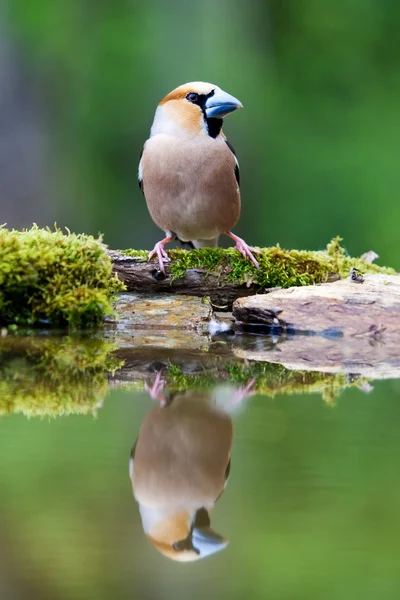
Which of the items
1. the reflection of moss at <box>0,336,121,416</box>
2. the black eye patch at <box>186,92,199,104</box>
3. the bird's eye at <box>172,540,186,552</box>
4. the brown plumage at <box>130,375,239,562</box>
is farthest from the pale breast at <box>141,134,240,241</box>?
the bird's eye at <box>172,540,186,552</box>

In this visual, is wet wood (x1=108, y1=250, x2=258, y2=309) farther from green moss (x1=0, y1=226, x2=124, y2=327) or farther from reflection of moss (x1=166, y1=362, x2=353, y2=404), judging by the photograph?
reflection of moss (x1=166, y1=362, x2=353, y2=404)

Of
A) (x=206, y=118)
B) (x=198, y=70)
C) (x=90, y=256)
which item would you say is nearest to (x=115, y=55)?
(x=198, y=70)

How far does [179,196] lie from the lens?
529 centimetres

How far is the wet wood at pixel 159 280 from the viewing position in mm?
4977

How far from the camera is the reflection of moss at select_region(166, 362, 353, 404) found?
3.06 metres

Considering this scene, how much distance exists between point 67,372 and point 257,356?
3.00 ft

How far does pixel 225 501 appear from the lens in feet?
6.15

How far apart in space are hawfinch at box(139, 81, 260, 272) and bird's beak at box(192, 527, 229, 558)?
3409 mm

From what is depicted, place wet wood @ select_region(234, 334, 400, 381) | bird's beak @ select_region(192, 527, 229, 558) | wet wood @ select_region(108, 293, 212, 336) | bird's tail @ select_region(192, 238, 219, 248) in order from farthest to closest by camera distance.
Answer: bird's tail @ select_region(192, 238, 219, 248), wet wood @ select_region(108, 293, 212, 336), wet wood @ select_region(234, 334, 400, 381), bird's beak @ select_region(192, 527, 229, 558)

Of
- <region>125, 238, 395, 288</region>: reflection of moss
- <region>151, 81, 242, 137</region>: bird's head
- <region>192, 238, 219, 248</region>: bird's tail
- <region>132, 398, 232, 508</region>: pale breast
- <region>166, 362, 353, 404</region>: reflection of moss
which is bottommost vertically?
<region>192, 238, 219, 248</region>: bird's tail

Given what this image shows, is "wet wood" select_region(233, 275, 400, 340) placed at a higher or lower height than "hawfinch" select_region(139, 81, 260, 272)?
lower

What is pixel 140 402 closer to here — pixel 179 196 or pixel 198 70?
pixel 179 196

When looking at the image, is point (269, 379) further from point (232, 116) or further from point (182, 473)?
point (232, 116)

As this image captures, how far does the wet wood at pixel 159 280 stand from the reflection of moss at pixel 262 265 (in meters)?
0.04
